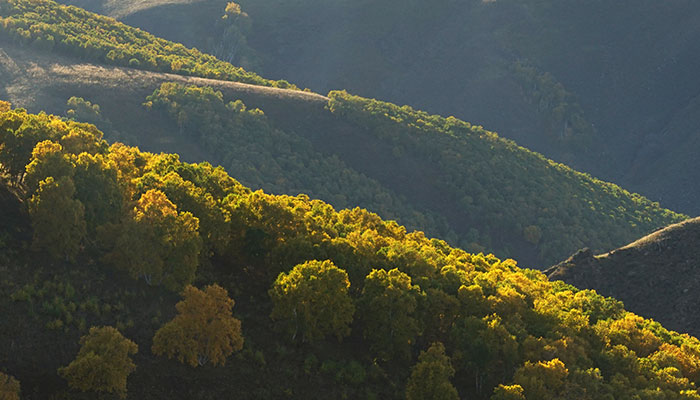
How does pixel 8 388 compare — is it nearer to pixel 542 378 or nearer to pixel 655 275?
pixel 542 378

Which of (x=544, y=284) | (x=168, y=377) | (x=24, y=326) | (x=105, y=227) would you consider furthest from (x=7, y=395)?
(x=544, y=284)

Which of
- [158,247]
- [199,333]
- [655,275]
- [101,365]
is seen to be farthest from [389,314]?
[655,275]

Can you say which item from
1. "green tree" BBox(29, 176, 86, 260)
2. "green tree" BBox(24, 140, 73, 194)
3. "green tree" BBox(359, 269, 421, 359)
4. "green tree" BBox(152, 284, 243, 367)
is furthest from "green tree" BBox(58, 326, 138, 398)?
"green tree" BBox(359, 269, 421, 359)

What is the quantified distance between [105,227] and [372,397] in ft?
99.7

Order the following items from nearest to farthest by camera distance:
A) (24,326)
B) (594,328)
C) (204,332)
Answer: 1. (24,326)
2. (204,332)
3. (594,328)

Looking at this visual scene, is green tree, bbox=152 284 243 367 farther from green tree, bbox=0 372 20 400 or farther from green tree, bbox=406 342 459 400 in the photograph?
green tree, bbox=406 342 459 400

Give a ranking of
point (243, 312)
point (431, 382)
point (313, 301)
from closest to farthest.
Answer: point (431, 382) → point (313, 301) → point (243, 312)

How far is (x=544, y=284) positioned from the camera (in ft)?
332

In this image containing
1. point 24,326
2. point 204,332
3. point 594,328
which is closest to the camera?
point 24,326

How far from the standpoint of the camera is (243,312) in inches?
2899

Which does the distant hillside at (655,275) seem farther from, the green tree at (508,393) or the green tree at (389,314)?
the green tree at (389,314)

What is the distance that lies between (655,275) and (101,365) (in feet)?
333

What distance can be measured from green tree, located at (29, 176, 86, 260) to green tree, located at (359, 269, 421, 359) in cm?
2875

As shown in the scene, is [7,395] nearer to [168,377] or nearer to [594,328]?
[168,377]
